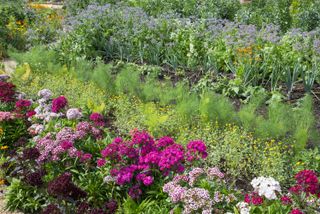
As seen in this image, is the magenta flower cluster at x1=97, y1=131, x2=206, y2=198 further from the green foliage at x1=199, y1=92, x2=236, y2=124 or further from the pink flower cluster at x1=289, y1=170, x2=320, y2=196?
the green foliage at x1=199, y1=92, x2=236, y2=124

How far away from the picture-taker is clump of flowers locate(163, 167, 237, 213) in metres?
3.97

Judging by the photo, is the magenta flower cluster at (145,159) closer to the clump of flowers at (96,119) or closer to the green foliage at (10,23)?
the clump of flowers at (96,119)

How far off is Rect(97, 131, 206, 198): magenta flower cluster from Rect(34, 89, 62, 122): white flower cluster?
1.68m

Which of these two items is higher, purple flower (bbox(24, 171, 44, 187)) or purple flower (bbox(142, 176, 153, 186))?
purple flower (bbox(142, 176, 153, 186))

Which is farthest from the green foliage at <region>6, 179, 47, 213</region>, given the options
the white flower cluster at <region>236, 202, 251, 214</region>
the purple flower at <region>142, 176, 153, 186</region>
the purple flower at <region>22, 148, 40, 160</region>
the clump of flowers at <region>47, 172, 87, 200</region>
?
the white flower cluster at <region>236, 202, 251, 214</region>

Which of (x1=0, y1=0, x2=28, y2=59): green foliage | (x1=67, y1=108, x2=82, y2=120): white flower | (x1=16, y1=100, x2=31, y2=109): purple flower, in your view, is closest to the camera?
(x1=67, y1=108, x2=82, y2=120): white flower

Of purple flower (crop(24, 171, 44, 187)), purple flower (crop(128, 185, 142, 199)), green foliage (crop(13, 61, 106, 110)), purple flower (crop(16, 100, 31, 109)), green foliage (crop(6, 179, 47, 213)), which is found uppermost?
purple flower (crop(128, 185, 142, 199))

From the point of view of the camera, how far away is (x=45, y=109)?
21.1 feet

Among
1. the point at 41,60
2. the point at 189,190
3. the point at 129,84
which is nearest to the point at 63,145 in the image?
the point at 189,190

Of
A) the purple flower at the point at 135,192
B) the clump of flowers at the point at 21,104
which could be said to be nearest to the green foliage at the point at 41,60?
the clump of flowers at the point at 21,104

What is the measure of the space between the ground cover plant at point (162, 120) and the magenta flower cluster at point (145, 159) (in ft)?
0.04

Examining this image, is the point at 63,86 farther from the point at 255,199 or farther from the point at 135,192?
the point at 255,199

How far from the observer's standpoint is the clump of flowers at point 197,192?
3.97m

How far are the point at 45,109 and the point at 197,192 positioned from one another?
10.6 ft
